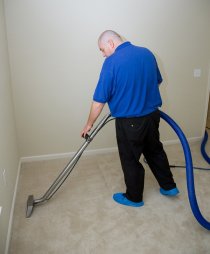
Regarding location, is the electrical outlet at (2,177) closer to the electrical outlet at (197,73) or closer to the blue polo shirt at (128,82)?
the blue polo shirt at (128,82)

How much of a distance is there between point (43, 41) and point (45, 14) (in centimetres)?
25

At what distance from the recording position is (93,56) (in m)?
2.64

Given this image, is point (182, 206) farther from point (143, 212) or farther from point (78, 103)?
point (78, 103)

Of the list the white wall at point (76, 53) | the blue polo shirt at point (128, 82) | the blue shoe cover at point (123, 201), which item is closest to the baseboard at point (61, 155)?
the white wall at point (76, 53)

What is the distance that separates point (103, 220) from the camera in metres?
1.83

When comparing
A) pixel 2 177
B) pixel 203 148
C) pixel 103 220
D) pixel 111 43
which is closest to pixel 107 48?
pixel 111 43

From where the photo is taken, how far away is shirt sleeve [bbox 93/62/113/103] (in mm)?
1649

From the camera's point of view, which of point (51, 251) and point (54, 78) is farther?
point (54, 78)

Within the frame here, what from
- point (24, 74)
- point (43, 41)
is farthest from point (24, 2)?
point (24, 74)

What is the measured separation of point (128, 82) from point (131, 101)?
0.14m

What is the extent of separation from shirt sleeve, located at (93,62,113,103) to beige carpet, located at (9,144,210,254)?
2.91 ft

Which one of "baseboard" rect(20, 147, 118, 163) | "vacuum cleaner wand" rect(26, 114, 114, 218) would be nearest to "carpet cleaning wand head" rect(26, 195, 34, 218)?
"vacuum cleaner wand" rect(26, 114, 114, 218)

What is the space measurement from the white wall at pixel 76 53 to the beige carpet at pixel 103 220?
563 millimetres

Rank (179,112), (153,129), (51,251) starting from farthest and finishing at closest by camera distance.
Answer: (179,112)
(153,129)
(51,251)
